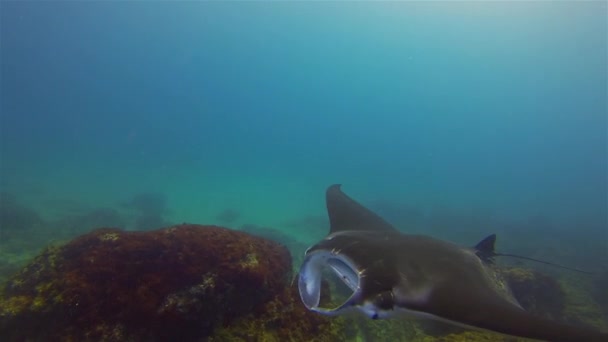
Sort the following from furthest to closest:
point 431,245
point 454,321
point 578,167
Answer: point 578,167 < point 431,245 < point 454,321

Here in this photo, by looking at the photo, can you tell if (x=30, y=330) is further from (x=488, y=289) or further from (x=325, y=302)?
(x=488, y=289)

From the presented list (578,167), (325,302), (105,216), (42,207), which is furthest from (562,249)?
(578,167)

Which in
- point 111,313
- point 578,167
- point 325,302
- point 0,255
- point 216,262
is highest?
point 216,262

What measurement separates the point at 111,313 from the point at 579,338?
4637 mm

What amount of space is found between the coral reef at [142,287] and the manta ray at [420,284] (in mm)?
1458

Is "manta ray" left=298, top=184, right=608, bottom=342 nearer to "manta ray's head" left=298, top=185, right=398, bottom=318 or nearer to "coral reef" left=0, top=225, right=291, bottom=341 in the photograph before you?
"manta ray's head" left=298, top=185, right=398, bottom=318

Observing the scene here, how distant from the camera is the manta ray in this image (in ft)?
7.91

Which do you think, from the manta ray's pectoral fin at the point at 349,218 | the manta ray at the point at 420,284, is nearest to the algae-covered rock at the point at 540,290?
the manta ray's pectoral fin at the point at 349,218

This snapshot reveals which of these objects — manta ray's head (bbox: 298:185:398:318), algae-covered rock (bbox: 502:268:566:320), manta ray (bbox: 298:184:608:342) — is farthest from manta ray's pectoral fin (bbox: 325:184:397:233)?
algae-covered rock (bbox: 502:268:566:320)

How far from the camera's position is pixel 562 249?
83.3 ft

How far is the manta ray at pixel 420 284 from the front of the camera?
95.0 inches

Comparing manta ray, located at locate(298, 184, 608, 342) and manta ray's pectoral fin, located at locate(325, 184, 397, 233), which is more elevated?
manta ray, located at locate(298, 184, 608, 342)

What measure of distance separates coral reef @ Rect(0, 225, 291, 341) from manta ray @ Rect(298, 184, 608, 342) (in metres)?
1.46

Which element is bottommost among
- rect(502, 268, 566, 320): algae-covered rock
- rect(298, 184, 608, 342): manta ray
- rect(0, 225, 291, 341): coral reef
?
rect(502, 268, 566, 320): algae-covered rock
